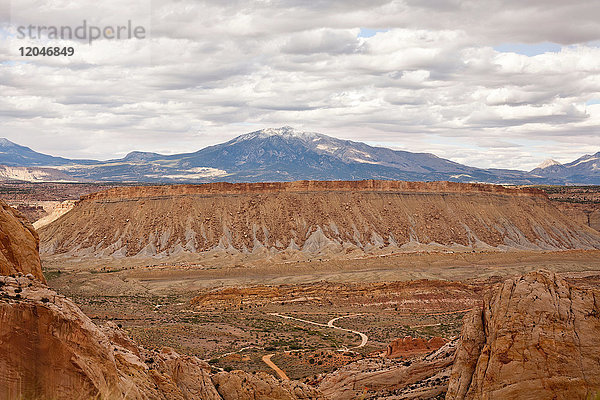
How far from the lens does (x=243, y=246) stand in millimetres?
100938

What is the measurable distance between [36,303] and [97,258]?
89.3 m

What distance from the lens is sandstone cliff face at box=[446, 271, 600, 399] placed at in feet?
53.0

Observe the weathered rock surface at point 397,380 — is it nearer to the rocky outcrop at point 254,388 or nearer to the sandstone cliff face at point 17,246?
the rocky outcrop at point 254,388

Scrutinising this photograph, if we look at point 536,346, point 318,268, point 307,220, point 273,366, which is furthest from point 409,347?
point 307,220

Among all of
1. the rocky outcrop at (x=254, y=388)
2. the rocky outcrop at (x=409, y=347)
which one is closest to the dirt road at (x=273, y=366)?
the rocky outcrop at (x=409, y=347)

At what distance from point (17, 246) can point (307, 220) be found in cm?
8641

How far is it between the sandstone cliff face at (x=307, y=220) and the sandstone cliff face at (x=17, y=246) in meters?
76.2

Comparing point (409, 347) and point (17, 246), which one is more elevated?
point (17, 246)

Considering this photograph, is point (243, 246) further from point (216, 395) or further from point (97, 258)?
point (216, 395)

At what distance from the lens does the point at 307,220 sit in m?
107

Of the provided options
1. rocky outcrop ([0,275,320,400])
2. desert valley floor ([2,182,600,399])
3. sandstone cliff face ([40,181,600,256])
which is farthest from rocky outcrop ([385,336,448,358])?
sandstone cliff face ([40,181,600,256])

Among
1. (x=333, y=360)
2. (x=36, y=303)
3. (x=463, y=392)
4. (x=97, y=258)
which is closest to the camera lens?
(x=36, y=303)

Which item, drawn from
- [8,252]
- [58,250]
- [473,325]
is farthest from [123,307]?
[58,250]

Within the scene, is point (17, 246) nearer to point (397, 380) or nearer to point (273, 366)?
point (397, 380)
